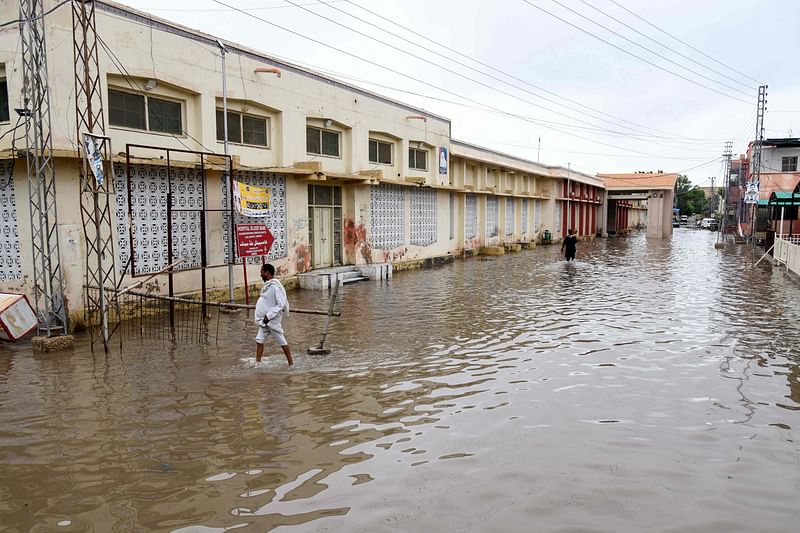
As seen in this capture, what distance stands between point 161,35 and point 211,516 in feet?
39.9

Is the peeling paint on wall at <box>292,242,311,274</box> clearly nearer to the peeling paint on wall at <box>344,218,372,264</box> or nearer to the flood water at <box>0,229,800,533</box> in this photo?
the peeling paint on wall at <box>344,218,372,264</box>

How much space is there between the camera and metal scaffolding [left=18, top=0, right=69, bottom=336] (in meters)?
9.91

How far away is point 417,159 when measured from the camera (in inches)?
1040

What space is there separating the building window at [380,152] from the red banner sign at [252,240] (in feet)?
28.3

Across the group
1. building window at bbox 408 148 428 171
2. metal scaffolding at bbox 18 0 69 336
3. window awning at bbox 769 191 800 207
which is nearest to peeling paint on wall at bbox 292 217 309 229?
metal scaffolding at bbox 18 0 69 336

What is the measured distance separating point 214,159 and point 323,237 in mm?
6281

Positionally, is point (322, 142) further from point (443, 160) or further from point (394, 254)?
point (443, 160)

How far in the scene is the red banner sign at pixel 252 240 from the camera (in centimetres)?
1434

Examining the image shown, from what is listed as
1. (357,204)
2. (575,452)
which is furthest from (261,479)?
(357,204)

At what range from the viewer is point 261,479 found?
17.0 ft

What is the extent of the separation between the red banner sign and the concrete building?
1046mm

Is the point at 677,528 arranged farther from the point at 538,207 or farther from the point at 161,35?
the point at 538,207

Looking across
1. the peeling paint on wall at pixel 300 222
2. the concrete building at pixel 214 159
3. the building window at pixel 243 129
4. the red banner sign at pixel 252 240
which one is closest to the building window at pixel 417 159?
the concrete building at pixel 214 159

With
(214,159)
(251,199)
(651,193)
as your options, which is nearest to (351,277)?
(251,199)
